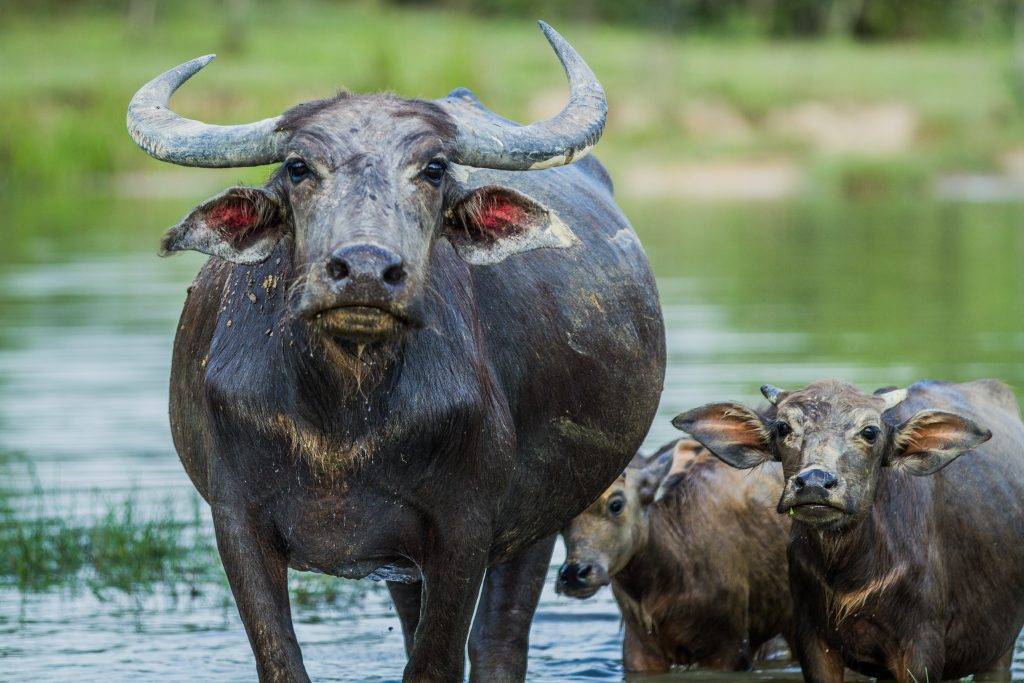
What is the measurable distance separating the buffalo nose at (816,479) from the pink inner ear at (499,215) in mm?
1538

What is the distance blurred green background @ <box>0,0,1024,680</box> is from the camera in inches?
351

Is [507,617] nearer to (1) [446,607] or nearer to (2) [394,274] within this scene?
(1) [446,607]

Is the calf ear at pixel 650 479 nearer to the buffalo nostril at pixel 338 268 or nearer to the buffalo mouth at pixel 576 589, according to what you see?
A: the buffalo mouth at pixel 576 589

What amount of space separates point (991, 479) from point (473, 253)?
111 inches

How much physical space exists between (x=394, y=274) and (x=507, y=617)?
8.33 feet

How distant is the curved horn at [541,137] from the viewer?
18.8 feet

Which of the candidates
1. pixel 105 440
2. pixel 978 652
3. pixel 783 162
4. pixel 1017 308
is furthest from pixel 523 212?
pixel 783 162

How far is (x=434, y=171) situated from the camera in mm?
5543

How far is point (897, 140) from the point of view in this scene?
52156 mm

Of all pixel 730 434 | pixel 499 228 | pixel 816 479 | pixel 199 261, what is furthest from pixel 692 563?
pixel 199 261

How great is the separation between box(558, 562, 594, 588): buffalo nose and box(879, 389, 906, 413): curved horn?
153 centimetres

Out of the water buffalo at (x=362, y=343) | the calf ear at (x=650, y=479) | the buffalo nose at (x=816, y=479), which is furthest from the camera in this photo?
the calf ear at (x=650, y=479)

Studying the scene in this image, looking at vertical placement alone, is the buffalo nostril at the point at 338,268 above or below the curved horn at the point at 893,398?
above

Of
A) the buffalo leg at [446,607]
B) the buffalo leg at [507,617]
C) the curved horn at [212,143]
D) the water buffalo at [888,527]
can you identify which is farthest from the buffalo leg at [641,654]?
the curved horn at [212,143]
